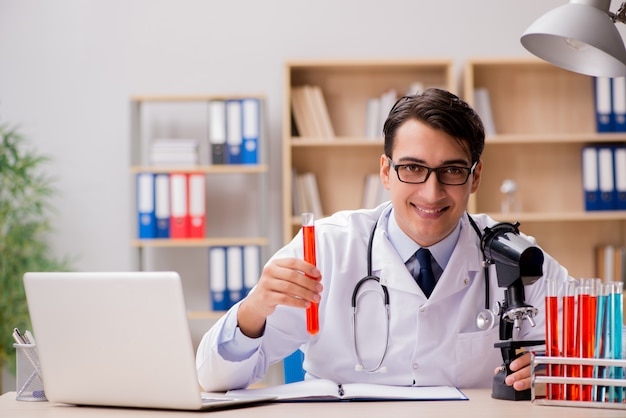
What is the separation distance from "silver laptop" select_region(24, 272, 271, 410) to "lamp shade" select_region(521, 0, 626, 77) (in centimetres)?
82

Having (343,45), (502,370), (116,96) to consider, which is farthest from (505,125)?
(502,370)

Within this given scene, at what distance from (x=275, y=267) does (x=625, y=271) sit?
9.70ft

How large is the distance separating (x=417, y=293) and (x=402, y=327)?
0.08 m

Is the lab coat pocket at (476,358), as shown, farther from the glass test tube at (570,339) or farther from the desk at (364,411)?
the glass test tube at (570,339)

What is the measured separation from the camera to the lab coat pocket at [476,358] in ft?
5.83

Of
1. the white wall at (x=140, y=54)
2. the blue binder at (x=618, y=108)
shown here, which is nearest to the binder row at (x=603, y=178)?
the blue binder at (x=618, y=108)

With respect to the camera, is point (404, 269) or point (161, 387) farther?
point (404, 269)

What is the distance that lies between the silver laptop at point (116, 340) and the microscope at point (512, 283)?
18.9 inches

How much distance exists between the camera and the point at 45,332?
4.67 feet

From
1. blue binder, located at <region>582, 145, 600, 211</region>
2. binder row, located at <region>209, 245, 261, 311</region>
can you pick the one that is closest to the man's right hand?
binder row, located at <region>209, 245, 261, 311</region>

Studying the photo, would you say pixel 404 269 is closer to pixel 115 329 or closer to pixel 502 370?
pixel 502 370

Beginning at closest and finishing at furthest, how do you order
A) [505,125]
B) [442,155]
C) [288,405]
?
[288,405] < [442,155] < [505,125]

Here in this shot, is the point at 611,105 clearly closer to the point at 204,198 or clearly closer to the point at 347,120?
the point at 347,120

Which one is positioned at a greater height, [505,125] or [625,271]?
[505,125]
